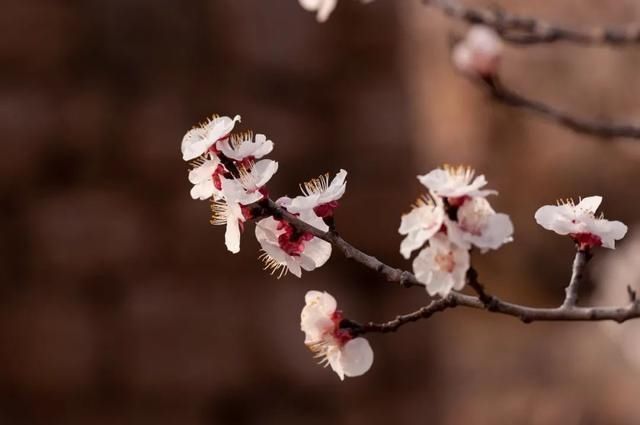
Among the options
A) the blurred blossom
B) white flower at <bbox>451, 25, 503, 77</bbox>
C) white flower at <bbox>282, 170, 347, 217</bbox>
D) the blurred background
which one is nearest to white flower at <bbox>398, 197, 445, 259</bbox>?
white flower at <bbox>282, 170, 347, 217</bbox>

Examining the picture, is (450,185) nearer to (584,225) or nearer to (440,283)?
(440,283)

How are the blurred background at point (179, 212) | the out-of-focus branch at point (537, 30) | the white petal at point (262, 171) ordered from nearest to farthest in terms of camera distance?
the white petal at point (262, 171), the out-of-focus branch at point (537, 30), the blurred background at point (179, 212)

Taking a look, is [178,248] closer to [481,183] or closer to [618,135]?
[618,135]

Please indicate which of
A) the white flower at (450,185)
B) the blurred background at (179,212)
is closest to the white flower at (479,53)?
the white flower at (450,185)

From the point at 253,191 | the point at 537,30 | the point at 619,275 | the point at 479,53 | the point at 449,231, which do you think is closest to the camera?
the point at 449,231

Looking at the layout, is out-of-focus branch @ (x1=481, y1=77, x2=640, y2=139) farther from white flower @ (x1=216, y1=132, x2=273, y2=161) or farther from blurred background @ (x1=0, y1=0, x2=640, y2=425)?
blurred background @ (x1=0, y1=0, x2=640, y2=425)

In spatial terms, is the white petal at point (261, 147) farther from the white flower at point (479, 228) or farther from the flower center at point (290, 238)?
the white flower at point (479, 228)

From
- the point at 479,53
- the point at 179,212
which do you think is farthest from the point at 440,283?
the point at 179,212
